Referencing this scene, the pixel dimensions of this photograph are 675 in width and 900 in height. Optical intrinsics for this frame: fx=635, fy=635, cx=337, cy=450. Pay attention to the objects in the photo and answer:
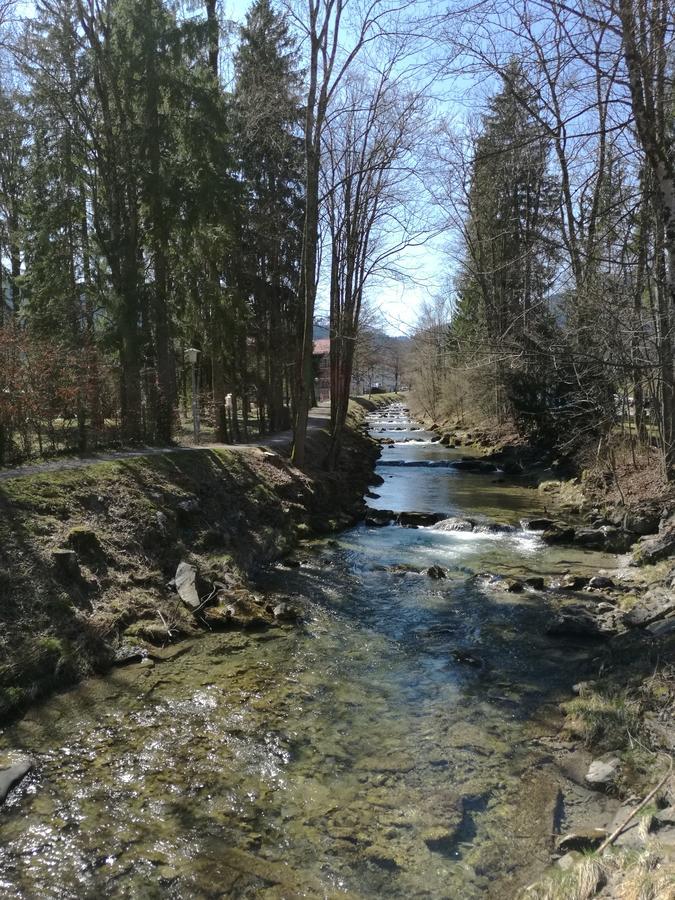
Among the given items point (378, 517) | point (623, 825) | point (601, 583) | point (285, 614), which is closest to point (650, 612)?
point (601, 583)

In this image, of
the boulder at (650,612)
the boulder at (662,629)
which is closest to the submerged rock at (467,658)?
the boulder at (662,629)

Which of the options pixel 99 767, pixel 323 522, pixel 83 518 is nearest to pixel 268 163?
pixel 323 522

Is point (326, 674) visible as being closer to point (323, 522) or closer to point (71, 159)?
point (323, 522)

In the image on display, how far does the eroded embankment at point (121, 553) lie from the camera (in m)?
6.68

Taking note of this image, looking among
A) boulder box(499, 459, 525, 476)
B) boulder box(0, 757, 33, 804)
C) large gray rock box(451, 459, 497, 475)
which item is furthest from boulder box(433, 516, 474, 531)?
boulder box(0, 757, 33, 804)

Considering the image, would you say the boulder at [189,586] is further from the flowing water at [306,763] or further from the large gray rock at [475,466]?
the large gray rock at [475,466]

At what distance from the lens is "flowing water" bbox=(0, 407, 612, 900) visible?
4.04 metres

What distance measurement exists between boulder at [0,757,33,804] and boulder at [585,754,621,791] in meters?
4.34

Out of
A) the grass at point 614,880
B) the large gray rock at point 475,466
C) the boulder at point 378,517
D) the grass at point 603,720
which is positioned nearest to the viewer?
the grass at point 614,880

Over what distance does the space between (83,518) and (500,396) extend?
23.6m

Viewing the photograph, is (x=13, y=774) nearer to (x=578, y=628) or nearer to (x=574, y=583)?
(x=578, y=628)

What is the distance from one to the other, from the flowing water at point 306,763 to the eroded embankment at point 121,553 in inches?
18.6

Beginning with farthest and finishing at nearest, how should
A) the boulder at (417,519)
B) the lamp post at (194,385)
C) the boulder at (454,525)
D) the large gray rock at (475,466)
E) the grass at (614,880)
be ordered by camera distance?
the large gray rock at (475,466) → the lamp post at (194,385) → the boulder at (417,519) → the boulder at (454,525) → the grass at (614,880)

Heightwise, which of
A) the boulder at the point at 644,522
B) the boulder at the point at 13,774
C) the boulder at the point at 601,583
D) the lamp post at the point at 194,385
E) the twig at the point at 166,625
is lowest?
the boulder at the point at 13,774
